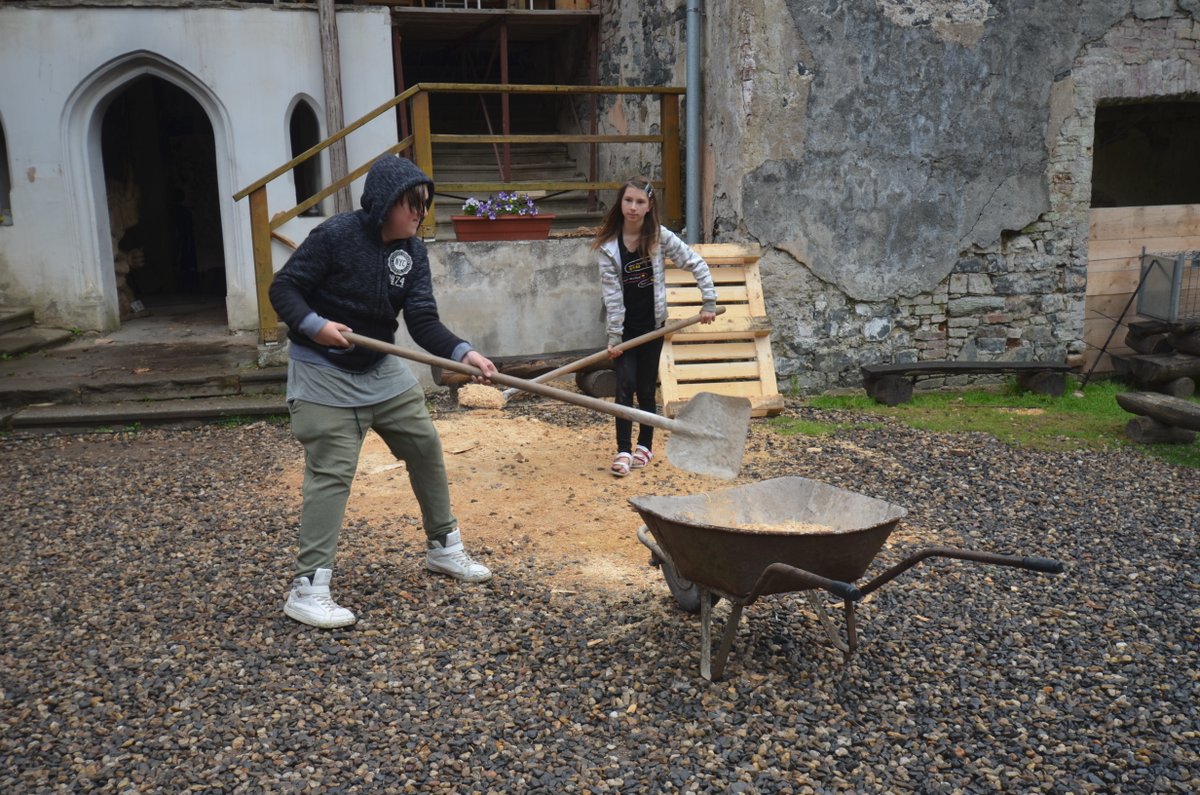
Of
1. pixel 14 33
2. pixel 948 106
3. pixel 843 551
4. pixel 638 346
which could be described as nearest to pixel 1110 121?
pixel 948 106

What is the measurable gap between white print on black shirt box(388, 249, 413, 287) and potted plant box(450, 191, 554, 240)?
4583 mm

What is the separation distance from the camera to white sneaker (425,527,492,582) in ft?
15.2

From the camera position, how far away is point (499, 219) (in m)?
8.77

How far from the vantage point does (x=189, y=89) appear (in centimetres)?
1058

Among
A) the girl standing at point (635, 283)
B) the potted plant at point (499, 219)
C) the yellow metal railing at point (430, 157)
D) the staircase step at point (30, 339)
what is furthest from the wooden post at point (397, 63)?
the girl standing at point (635, 283)

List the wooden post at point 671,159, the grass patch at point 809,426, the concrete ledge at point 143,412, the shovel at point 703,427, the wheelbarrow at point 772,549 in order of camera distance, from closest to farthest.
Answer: the wheelbarrow at point 772,549 < the shovel at point 703,427 < the grass patch at point 809,426 < the concrete ledge at point 143,412 < the wooden post at point 671,159

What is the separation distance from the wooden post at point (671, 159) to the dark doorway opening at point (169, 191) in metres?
6.42

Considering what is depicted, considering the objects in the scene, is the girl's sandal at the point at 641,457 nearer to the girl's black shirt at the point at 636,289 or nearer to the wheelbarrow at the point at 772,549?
the girl's black shirt at the point at 636,289

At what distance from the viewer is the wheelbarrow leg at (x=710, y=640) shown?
358 centimetres

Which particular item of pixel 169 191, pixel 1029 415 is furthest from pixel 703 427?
pixel 169 191

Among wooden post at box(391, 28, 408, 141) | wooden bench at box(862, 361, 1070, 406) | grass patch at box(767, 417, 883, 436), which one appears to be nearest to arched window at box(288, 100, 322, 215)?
wooden post at box(391, 28, 408, 141)

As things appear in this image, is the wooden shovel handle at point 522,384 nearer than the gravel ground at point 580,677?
No

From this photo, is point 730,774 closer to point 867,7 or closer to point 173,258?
point 867,7

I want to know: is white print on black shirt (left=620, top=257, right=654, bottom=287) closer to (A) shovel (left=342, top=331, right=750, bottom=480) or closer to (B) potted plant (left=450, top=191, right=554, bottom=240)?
(A) shovel (left=342, top=331, right=750, bottom=480)
